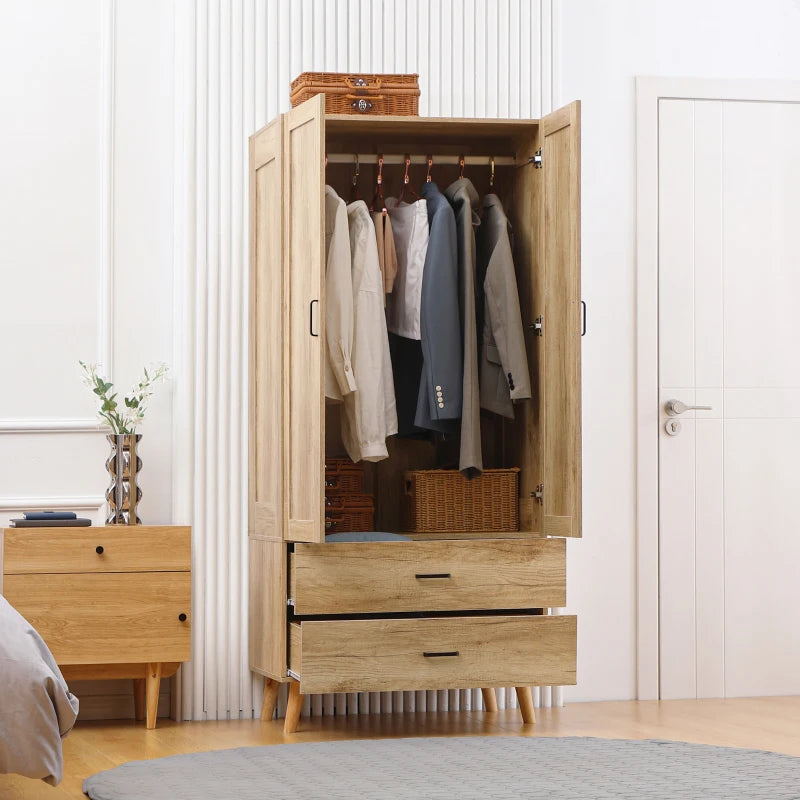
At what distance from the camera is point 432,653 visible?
3.55m

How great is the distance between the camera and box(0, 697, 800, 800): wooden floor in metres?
3.41

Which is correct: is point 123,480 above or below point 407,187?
below

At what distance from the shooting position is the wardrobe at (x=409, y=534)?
354 centimetres

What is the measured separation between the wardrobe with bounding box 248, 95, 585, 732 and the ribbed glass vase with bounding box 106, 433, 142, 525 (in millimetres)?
368

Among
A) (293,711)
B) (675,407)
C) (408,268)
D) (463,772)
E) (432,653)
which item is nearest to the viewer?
(463,772)

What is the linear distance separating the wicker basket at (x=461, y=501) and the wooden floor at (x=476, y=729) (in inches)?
23.6

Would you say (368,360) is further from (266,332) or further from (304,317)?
(266,332)

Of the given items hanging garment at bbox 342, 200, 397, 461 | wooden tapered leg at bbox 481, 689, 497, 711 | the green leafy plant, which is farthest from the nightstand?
wooden tapered leg at bbox 481, 689, 497, 711

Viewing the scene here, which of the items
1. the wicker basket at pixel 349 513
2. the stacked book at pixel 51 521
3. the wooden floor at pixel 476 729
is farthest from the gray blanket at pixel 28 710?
the wicker basket at pixel 349 513

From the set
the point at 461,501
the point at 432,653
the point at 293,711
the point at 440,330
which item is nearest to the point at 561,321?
the point at 440,330

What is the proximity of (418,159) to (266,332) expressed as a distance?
2.55 ft

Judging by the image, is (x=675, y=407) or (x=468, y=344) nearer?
(x=468, y=344)

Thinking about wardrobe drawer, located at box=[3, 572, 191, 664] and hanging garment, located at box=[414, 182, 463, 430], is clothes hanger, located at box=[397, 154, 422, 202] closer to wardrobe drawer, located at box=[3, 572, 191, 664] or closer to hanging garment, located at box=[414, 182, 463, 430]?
hanging garment, located at box=[414, 182, 463, 430]

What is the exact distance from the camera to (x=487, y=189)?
426 cm
